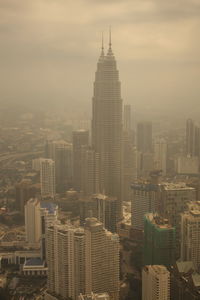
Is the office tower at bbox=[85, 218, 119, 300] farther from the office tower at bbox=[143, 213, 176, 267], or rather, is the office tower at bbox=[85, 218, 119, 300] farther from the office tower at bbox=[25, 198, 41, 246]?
the office tower at bbox=[25, 198, 41, 246]

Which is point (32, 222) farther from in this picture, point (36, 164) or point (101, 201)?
point (36, 164)

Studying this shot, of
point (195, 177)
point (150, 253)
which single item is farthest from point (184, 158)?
point (150, 253)

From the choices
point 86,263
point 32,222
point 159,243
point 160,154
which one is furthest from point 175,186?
point 160,154

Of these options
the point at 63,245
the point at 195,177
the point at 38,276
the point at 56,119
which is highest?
the point at 56,119

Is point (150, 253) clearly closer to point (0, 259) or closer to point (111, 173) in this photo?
point (0, 259)

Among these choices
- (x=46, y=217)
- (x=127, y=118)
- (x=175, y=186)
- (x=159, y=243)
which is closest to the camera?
(x=159, y=243)

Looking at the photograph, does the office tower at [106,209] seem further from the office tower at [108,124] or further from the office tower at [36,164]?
the office tower at [36,164]
